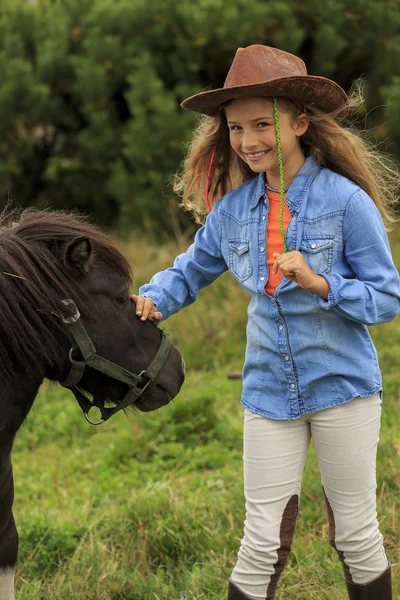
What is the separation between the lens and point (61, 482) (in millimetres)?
4367

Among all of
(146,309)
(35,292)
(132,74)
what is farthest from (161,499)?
(132,74)

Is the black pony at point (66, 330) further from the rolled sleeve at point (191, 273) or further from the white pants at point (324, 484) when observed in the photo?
the white pants at point (324, 484)

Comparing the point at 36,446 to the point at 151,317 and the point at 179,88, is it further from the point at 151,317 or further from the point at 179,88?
the point at 179,88

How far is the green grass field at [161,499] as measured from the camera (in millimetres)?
3049

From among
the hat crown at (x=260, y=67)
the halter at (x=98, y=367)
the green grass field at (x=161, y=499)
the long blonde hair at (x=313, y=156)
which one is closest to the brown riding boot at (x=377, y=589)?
the green grass field at (x=161, y=499)

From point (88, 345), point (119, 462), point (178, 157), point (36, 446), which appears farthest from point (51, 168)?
point (88, 345)

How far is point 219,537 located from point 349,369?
1.24 metres

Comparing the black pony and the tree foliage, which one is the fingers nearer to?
the black pony

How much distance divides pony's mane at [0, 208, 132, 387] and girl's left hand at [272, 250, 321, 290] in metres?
0.52

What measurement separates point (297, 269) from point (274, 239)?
0.28 meters

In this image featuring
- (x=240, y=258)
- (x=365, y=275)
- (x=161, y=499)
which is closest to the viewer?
(x=365, y=275)

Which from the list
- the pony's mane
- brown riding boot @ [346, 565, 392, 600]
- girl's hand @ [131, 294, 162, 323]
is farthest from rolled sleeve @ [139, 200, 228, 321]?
brown riding boot @ [346, 565, 392, 600]

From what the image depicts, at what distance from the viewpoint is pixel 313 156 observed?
2527 mm

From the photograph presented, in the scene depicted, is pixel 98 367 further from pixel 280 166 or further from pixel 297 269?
pixel 280 166
